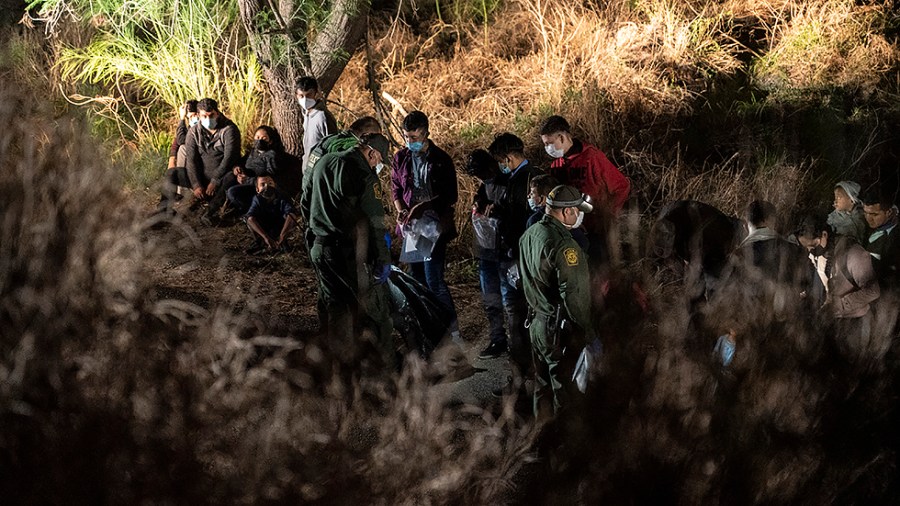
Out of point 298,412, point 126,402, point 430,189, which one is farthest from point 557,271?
point 126,402

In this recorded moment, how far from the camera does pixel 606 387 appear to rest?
6.38 metres

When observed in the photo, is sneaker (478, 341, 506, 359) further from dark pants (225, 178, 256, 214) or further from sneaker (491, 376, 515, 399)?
dark pants (225, 178, 256, 214)

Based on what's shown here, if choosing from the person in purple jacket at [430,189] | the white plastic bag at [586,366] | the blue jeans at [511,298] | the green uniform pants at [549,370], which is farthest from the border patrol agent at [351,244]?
the white plastic bag at [586,366]

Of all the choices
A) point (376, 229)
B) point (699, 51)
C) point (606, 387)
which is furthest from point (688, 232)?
point (699, 51)

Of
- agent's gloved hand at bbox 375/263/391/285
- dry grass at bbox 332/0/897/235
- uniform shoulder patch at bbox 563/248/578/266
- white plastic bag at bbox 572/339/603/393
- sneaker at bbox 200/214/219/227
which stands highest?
uniform shoulder patch at bbox 563/248/578/266

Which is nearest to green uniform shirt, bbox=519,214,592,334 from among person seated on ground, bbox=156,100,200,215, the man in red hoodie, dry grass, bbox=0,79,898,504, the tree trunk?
dry grass, bbox=0,79,898,504

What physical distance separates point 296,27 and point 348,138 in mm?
5488

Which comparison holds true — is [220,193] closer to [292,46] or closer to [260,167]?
[260,167]

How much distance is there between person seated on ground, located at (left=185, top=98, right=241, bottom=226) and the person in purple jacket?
149 inches

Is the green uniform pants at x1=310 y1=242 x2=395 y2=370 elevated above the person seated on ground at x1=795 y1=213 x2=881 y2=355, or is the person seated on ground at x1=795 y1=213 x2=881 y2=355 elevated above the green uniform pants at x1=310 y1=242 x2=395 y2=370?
the green uniform pants at x1=310 y1=242 x2=395 y2=370

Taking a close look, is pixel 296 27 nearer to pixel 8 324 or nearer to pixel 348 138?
pixel 348 138

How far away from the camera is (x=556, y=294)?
605 cm

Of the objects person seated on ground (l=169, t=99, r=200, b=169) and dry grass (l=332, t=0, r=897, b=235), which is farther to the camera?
person seated on ground (l=169, t=99, r=200, b=169)

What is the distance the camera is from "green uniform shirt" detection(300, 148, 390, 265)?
22.5 feet
